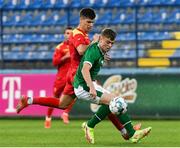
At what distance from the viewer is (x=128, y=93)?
17250mm

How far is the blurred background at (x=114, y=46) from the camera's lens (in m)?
17.3

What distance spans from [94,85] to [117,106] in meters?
0.58

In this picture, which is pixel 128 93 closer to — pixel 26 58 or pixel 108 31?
pixel 26 58

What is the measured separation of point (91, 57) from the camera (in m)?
9.42

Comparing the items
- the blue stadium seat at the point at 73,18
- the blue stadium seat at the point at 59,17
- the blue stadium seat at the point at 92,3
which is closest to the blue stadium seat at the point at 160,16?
the blue stadium seat at the point at 92,3

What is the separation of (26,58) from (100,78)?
3209 mm

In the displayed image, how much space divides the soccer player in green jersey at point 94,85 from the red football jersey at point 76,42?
0.58 meters

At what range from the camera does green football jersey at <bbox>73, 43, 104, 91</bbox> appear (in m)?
9.45

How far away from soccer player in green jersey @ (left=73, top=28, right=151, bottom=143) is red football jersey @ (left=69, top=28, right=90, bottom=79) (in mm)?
580

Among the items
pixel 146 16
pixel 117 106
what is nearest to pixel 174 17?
pixel 146 16

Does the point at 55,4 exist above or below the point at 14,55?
above

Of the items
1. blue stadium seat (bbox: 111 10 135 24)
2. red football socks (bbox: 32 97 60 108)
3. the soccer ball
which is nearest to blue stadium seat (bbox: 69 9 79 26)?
blue stadium seat (bbox: 111 10 135 24)

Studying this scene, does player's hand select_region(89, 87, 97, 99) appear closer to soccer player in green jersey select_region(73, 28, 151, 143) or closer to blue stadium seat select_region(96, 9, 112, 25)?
soccer player in green jersey select_region(73, 28, 151, 143)

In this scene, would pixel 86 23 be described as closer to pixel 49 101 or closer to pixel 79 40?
pixel 79 40
